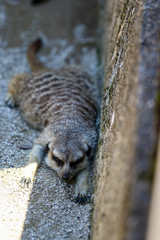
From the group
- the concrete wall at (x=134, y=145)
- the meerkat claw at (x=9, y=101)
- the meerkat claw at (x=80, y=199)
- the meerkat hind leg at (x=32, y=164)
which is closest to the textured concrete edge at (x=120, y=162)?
the concrete wall at (x=134, y=145)

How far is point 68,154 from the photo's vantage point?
212 centimetres

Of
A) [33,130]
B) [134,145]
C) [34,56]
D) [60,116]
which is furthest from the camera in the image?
[34,56]

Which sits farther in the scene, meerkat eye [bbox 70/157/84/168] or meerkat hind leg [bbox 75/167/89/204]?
meerkat eye [bbox 70/157/84/168]

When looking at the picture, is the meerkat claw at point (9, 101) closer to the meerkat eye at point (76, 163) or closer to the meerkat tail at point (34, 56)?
the meerkat tail at point (34, 56)

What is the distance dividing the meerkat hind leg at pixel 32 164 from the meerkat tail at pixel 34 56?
1306mm

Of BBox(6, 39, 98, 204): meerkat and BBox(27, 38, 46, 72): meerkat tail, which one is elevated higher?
BBox(27, 38, 46, 72): meerkat tail

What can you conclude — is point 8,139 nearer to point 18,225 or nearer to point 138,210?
point 18,225

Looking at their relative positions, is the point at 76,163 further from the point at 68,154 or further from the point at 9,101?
the point at 9,101

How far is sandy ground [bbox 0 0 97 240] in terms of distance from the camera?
1.68 m

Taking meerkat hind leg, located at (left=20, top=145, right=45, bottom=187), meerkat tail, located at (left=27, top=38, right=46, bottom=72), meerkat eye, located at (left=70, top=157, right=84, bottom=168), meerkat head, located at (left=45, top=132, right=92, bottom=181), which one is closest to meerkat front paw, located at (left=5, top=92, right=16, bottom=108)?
meerkat tail, located at (left=27, top=38, right=46, bottom=72)

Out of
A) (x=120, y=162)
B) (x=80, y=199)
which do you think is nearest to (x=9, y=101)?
(x=80, y=199)

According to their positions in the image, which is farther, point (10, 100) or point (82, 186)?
point (10, 100)

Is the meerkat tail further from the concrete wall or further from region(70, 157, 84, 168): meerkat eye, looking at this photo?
the concrete wall

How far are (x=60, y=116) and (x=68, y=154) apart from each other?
0.50m
